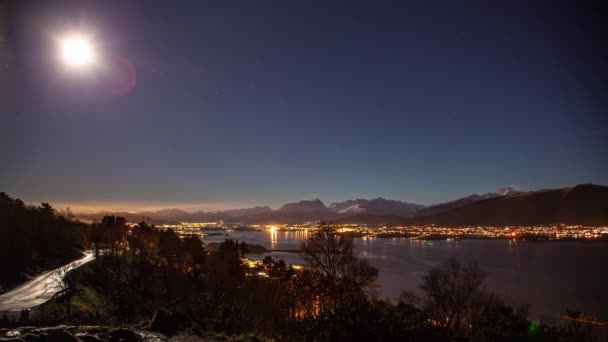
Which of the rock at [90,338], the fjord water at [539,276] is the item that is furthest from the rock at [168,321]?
the fjord water at [539,276]

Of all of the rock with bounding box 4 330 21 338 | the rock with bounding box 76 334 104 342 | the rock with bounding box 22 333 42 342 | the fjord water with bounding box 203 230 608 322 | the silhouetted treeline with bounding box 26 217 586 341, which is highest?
the rock with bounding box 4 330 21 338

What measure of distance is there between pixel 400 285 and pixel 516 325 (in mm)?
56603

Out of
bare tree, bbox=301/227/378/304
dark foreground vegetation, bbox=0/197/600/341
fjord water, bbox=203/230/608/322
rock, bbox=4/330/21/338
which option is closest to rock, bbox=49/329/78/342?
dark foreground vegetation, bbox=0/197/600/341

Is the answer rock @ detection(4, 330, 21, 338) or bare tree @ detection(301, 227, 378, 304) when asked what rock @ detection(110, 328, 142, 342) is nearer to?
rock @ detection(4, 330, 21, 338)

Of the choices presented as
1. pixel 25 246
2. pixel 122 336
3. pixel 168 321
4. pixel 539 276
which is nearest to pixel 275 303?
pixel 168 321

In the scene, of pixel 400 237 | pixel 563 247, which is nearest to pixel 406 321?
pixel 563 247

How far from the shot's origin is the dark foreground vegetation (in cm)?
861

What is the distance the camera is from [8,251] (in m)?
39.9

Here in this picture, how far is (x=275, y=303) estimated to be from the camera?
1490 inches

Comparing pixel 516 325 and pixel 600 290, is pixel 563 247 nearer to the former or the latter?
pixel 600 290

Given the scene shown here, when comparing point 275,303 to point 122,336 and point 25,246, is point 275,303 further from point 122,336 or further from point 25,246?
point 25,246

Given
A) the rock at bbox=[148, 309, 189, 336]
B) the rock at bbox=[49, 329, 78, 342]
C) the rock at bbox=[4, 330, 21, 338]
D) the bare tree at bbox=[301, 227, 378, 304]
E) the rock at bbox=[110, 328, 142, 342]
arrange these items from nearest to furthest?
the rock at bbox=[4, 330, 21, 338] < the rock at bbox=[49, 329, 78, 342] < the rock at bbox=[110, 328, 142, 342] < the rock at bbox=[148, 309, 189, 336] < the bare tree at bbox=[301, 227, 378, 304]

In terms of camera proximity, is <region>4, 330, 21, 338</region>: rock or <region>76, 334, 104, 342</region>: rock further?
<region>76, 334, 104, 342</region>: rock

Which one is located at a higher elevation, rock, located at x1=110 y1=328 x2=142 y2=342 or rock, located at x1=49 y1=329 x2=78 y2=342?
rock, located at x1=49 y1=329 x2=78 y2=342
